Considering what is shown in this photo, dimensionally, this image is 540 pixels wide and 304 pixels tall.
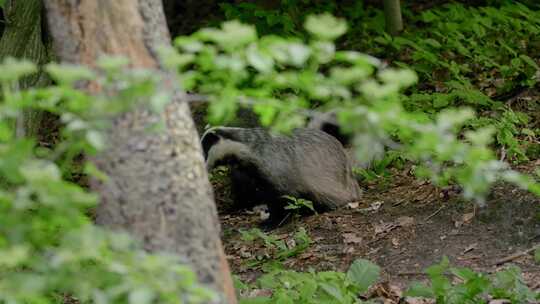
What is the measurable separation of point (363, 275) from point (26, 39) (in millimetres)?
2925

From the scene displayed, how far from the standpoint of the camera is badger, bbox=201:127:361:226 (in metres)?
7.21

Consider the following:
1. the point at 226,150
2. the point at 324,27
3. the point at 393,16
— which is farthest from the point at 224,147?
the point at 324,27

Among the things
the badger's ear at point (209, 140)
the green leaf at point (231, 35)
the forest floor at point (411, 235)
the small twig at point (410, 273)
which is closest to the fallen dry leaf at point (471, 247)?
the forest floor at point (411, 235)

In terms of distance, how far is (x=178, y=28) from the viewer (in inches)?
490

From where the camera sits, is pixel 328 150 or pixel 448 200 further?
pixel 328 150

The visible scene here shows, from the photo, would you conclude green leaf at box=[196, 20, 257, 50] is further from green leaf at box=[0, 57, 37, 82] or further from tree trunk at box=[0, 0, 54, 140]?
tree trunk at box=[0, 0, 54, 140]

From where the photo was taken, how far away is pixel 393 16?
988 cm

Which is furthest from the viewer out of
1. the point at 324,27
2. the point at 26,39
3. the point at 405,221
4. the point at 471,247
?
the point at 405,221

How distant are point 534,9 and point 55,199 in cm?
842

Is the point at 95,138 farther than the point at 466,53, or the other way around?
the point at 466,53

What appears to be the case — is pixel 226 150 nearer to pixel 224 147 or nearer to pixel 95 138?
pixel 224 147

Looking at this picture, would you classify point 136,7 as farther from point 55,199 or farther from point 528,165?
point 528,165

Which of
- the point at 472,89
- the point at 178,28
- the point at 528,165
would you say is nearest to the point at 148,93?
the point at 528,165

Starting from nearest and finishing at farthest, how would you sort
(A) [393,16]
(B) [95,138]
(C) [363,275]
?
(B) [95,138] < (C) [363,275] < (A) [393,16]
